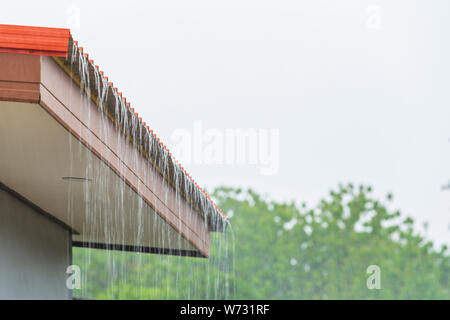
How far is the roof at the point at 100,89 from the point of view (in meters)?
5.02

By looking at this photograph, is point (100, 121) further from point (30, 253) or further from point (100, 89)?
point (30, 253)

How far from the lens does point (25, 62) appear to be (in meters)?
5.12

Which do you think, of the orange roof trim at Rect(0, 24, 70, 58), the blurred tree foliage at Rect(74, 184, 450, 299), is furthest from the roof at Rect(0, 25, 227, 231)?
the blurred tree foliage at Rect(74, 184, 450, 299)

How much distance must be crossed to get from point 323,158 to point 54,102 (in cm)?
6834

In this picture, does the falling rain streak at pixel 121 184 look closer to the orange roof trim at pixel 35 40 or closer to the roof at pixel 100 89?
the roof at pixel 100 89

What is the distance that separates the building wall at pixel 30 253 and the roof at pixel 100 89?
1.68m

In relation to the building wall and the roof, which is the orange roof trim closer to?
the roof

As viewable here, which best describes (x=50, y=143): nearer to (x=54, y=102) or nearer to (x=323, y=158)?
(x=54, y=102)

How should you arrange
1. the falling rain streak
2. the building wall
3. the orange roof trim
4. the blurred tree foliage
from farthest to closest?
1. the blurred tree foliage
2. the building wall
3. the falling rain streak
4. the orange roof trim

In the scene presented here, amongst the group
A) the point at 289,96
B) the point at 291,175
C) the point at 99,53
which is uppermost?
the point at 99,53

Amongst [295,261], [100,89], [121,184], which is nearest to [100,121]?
[100,89]

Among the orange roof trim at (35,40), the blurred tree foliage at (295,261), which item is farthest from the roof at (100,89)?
the blurred tree foliage at (295,261)

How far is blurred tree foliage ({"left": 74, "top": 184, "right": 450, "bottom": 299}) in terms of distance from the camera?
121 feet

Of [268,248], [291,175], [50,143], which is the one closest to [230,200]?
[268,248]
